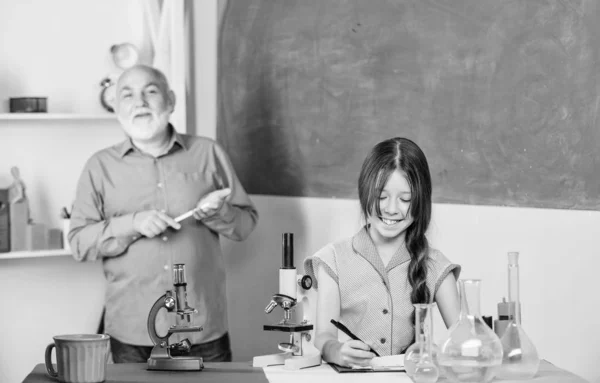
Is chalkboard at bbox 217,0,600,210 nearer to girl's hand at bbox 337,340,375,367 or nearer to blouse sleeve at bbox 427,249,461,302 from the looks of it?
blouse sleeve at bbox 427,249,461,302

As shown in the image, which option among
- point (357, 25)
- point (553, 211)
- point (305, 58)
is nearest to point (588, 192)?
point (553, 211)

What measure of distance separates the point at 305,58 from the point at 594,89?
150cm

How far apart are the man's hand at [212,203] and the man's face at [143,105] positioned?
350 millimetres

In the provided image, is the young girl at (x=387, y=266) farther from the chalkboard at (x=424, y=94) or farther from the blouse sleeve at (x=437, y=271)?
the chalkboard at (x=424, y=94)

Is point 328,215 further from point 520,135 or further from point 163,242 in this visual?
point 520,135

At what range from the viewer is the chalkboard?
2568mm

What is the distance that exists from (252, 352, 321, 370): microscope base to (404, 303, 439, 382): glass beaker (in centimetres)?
32

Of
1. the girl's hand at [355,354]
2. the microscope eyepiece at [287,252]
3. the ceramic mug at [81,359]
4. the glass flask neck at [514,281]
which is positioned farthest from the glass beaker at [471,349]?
the ceramic mug at [81,359]

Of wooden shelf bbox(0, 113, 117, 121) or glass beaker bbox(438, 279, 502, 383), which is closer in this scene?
glass beaker bbox(438, 279, 502, 383)

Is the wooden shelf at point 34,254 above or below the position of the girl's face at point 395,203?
below

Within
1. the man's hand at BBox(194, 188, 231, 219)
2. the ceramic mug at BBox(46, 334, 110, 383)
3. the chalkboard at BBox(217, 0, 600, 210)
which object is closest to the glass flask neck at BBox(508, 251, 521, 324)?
the chalkboard at BBox(217, 0, 600, 210)

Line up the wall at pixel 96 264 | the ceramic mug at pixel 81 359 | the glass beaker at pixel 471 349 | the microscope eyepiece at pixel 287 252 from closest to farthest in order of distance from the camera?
the glass beaker at pixel 471 349
the ceramic mug at pixel 81 359
the microscope eyepiece at pixel 287 252
the wall at pixel 96 264

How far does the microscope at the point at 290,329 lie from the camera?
7.66 feet

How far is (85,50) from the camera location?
175 inches
